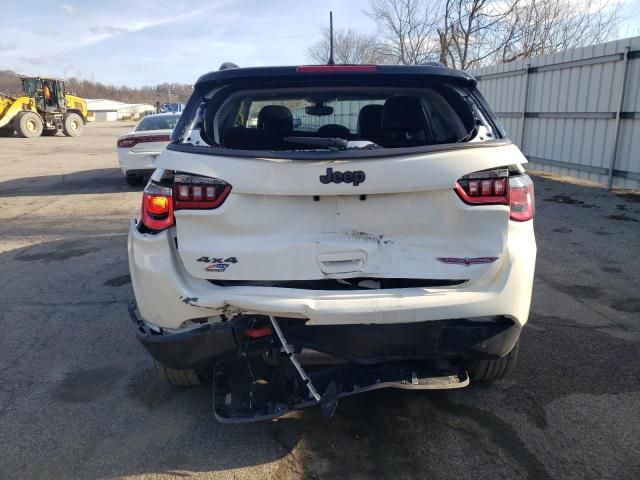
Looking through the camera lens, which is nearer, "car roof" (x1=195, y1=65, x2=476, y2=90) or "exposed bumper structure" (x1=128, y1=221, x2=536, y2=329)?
"exposed bumper structure" (x1=128, y1=221, x2=536, y2=329)

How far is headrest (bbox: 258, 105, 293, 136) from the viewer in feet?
11.2

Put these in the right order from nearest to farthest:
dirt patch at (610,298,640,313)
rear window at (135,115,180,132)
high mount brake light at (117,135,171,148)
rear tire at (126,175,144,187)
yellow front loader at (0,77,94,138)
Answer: dirt patch at (610,298,640,313)
high mount brake light at (117,135,171,148)
rear window at (135,115,180,132)
rear tire at (126,175,144,187)
yellow front loader at (0,77,94,138)

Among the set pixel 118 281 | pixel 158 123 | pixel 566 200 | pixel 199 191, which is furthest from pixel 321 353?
pixel 158 123

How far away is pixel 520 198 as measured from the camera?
2.45m

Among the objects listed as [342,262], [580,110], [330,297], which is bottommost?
[330,297]

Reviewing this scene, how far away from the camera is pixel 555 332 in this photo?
3.90 m

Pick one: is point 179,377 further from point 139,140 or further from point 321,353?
point 139,140

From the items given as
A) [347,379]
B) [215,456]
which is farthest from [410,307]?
[215,456]

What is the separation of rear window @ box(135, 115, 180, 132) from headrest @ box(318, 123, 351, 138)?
810cm

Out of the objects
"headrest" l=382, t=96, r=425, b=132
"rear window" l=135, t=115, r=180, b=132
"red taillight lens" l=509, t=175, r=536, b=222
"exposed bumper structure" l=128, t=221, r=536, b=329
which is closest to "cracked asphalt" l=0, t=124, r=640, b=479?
"exposed bumper structure" l=128, t=221, r=536, b=329

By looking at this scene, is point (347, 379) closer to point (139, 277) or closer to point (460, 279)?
point (460, 279)

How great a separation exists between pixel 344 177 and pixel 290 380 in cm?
102

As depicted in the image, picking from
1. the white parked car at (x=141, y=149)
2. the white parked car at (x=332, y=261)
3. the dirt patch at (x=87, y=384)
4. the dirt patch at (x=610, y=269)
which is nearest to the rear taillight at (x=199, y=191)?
the white parked car at (x=332, y=261)

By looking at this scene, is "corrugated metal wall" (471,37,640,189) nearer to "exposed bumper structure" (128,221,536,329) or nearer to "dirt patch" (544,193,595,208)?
"dirt patch" (544,193,595,208)
